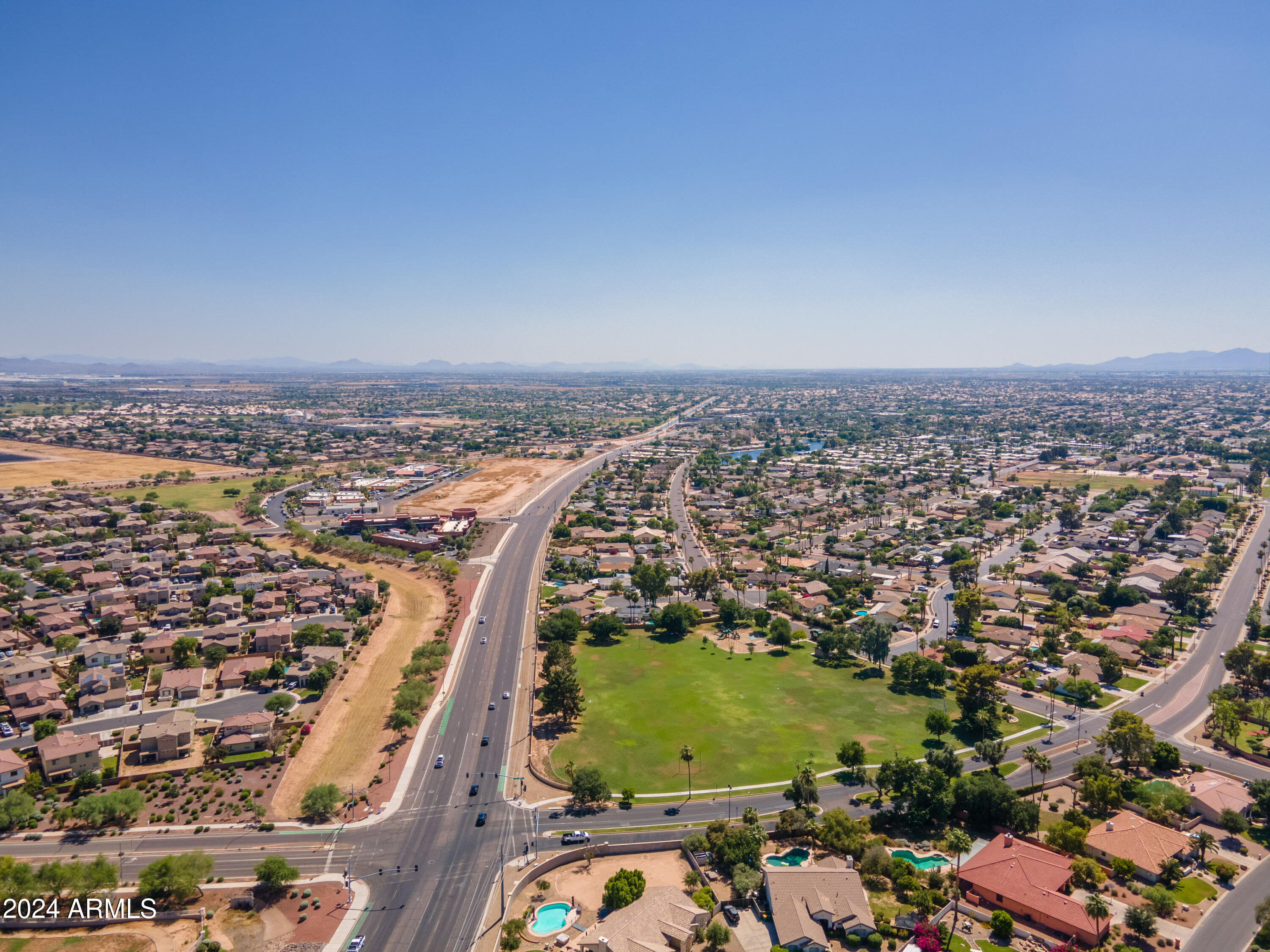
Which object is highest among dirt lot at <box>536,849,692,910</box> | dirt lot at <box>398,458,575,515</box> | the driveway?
dirt lot at <box>398,458,575,515</box>

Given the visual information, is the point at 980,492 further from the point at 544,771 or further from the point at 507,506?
the point at 544,771

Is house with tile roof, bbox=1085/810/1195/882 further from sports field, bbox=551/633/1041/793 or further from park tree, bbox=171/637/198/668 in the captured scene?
park tree, bbox=171/637/198/668

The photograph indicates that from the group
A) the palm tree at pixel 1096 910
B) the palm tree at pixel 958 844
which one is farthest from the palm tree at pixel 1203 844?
the palm tree at pixel 958 844

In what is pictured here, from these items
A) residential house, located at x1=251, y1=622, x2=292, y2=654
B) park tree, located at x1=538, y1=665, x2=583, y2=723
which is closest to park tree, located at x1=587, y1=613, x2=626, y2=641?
park tree, located at x1=538, y1=665, x2=583, y2=723

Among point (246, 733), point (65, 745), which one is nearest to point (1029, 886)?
point (246, 733)

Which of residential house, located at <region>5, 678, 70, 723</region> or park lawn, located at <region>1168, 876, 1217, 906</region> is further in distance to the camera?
residential house, located at <region>5, 678, 70, 723</region>

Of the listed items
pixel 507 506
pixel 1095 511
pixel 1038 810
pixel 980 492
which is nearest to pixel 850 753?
pixel 1038 810

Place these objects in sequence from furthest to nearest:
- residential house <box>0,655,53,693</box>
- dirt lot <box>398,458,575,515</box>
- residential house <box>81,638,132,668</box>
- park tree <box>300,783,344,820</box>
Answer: dirt lot <box>398,458,575,515</box> < residential house <box>81,638,132,668</box> < residential house <box>0,655,53,693</box> < park tree <box>300,783,344,820</box>

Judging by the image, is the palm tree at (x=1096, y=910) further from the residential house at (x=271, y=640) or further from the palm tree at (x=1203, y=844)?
the residential house at (x=271, y=640)

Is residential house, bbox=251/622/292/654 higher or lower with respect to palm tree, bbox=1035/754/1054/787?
higher
